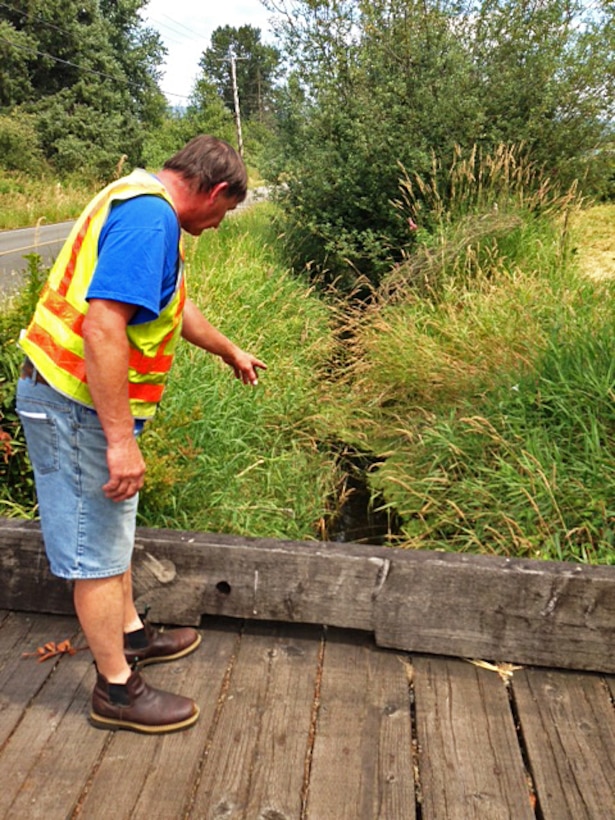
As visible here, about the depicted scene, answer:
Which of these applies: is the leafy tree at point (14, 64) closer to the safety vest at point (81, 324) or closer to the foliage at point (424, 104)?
the foliage at point (424, 104)

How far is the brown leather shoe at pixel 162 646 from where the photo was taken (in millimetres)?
2299

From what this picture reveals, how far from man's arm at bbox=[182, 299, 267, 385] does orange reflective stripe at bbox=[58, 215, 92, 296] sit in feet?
2.03

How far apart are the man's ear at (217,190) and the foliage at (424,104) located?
18.4 ft

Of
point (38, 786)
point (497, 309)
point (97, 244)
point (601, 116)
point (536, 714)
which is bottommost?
point (38, 786)

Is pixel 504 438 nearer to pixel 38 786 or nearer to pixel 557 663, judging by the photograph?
pixel 557 663

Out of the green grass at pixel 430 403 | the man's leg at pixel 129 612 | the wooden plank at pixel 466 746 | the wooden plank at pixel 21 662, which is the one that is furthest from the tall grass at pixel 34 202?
the wooden plank at pixel 466 746

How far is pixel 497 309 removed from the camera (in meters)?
4.99

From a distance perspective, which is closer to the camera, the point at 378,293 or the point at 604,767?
the point at 604,767

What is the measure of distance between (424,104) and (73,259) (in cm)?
669

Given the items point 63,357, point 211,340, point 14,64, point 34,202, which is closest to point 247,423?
point 211,340

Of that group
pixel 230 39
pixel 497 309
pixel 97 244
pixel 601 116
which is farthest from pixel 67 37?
pixel 230 39

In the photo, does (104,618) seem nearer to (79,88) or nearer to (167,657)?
(167,657)

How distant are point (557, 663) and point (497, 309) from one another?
3.12m

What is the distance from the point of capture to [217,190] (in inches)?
75.0
